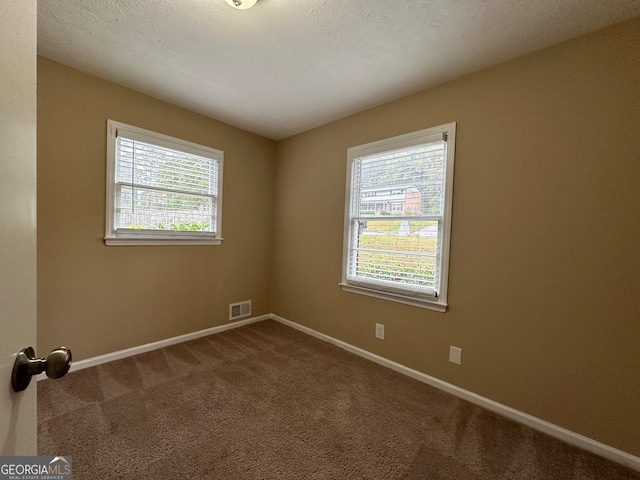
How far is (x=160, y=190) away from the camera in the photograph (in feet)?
8.84

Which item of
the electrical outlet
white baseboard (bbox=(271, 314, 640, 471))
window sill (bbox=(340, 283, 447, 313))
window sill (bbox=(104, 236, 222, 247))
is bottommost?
white baseboard (bbox=(271, 314, 640, 471))

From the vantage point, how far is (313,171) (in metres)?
3.25

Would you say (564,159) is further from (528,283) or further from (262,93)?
(262,93)

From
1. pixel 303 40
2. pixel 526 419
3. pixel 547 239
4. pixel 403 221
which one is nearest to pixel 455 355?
pixel 526 419

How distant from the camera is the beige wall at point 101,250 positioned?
213cm

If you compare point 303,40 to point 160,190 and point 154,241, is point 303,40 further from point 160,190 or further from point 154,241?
point 154,241

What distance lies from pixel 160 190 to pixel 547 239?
3237 mm

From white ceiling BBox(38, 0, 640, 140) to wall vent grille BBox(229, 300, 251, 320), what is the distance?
93.2 inches

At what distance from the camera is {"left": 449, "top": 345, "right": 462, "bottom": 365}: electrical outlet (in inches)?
83.4

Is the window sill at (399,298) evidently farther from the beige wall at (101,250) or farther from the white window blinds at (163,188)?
the white window blinds at (163,188)

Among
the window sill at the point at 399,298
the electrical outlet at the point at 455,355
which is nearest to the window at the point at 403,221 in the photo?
the window sill at the point at 399,298

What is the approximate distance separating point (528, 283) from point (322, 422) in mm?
1660

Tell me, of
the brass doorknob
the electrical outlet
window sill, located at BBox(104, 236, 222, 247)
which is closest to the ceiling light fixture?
the brass doorknob

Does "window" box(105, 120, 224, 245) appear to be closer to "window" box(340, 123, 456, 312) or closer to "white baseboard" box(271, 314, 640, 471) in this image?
"window" box(340, 123, 456, 312)
